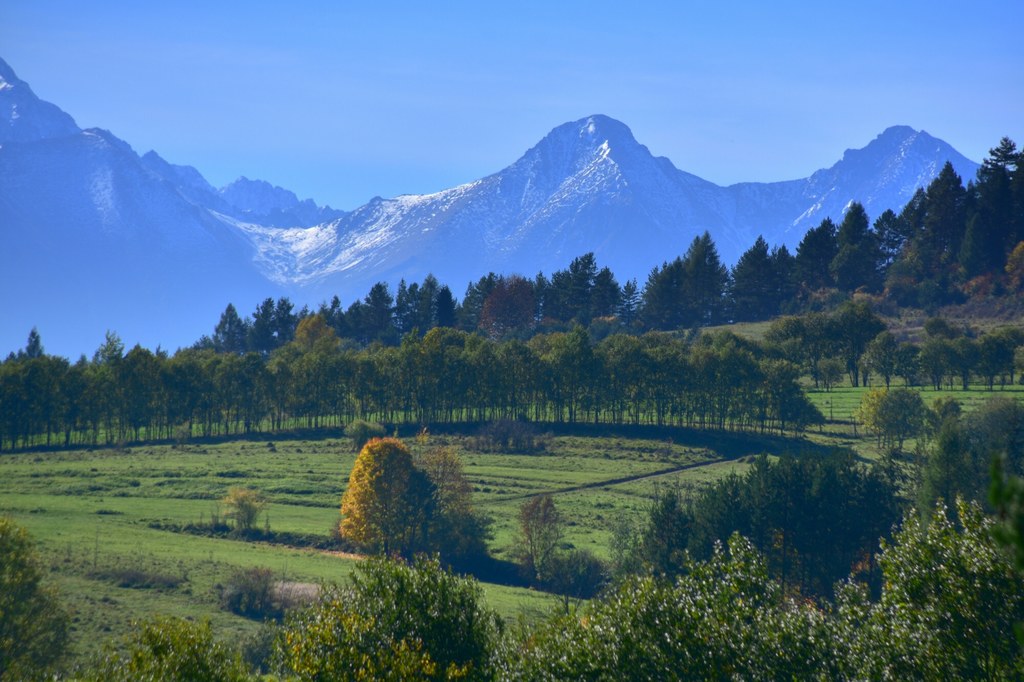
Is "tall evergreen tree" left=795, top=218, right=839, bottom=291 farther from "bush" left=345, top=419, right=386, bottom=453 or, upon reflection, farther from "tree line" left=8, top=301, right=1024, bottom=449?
"bush" left=345, top=419, right=386, bottom=453

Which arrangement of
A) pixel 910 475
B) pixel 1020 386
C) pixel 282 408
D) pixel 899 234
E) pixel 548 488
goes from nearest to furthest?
pixel 910 475, pixel 548 488, pixel 1020 386, pixel 282 408, pixel 899 234

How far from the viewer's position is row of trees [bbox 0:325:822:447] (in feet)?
424

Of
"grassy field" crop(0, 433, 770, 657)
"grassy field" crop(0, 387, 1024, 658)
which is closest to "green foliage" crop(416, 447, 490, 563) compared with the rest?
"grassy field" crop(0, 387, 1024, 658)

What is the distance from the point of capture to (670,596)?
34.4m

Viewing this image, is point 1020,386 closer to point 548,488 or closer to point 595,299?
point 548,488

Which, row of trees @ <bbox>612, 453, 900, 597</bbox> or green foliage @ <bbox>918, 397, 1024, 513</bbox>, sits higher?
green foliage @ <bbox>918, 397, 1024, 513</bbox>

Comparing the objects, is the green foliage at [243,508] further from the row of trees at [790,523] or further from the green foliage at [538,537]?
the row of trees at [790,523]

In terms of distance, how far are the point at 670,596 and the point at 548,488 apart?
67398 mm

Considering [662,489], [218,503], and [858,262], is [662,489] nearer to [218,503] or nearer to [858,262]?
[218,503]

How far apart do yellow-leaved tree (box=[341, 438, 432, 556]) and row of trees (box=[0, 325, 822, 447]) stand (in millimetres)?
38085

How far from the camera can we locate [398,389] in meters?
138

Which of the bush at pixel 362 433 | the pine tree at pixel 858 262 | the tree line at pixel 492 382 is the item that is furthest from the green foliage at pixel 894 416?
the pine tree at pixel 858 262

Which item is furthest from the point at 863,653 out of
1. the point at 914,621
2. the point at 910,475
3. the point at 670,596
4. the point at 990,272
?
the point at 990,272

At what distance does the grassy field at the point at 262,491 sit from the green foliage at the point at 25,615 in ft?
10.0
